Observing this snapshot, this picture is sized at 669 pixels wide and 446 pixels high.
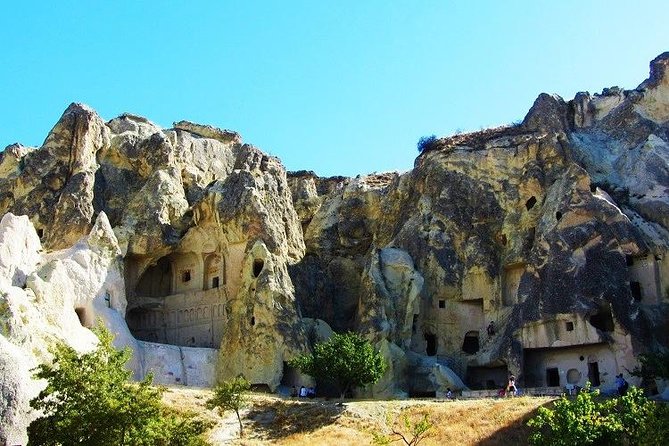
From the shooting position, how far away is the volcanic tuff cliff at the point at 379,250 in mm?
42625

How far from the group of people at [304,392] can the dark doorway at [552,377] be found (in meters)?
12.5

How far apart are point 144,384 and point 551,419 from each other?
473 inches

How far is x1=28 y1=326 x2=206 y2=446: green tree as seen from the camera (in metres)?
23.1

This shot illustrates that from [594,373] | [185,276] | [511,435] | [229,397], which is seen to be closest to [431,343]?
[594,373]

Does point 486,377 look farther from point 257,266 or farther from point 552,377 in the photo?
point 257,266

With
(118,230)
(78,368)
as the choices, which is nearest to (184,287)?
(118,230)

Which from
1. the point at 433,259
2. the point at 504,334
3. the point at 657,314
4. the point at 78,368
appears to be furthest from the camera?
the point at 433,259

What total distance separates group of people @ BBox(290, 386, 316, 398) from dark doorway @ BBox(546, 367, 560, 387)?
12.5 metres

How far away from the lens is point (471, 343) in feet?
161

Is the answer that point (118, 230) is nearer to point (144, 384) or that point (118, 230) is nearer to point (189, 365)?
point (189, 365)

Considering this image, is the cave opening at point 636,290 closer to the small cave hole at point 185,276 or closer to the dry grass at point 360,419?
the dry grass at point 360,419

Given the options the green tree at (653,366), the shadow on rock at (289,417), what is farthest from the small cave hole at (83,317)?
the green tree at (653,366)

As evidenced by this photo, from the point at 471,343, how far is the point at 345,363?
1307 cm

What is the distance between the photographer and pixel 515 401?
3556cm
